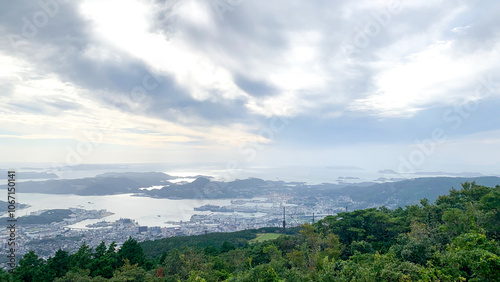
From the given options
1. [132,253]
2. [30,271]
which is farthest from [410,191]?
[30,271]

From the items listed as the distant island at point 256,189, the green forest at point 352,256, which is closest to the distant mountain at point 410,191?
the distant island at point 256,189

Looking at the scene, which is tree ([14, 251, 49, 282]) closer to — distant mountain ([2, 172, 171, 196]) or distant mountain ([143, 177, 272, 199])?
distant mountain ([2, 172, 171, 196])

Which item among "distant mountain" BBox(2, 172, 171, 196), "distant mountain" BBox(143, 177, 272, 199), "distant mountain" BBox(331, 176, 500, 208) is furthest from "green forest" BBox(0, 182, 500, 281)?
"distant mountain" BBox(143, 177, 272, 199)

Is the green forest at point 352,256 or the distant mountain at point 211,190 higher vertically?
the green forest at point 352,256

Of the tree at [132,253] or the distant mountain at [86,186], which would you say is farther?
the distant mountain at [86,186]

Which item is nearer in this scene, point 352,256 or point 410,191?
point 352,256

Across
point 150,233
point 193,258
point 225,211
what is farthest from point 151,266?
point 225,211

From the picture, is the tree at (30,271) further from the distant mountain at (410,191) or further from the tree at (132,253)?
the distant mountain at (410,191)

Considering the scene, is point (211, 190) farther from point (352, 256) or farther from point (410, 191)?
point (352, 256)

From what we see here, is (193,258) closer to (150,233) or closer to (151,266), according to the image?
(151,266)
